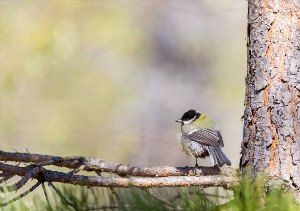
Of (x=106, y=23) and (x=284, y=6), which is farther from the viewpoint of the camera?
(x=106, y=23)

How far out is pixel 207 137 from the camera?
4547 mm

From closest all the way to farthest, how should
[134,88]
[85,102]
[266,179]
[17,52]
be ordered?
[266,179] → [17,52] → [85,102] → [134,88]

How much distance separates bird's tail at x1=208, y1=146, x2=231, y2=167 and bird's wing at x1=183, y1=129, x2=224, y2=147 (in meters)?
0.07

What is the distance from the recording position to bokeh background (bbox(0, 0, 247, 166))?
891 cm

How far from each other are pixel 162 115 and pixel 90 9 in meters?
1.88

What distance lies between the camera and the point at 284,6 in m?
3.20

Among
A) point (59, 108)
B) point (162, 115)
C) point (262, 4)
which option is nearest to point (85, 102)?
point (59, 108)

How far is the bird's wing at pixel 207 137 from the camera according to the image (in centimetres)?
451

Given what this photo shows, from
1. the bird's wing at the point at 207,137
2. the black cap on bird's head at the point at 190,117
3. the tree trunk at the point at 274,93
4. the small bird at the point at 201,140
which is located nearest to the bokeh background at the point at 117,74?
the black cap on bird's head at the point at 190,117

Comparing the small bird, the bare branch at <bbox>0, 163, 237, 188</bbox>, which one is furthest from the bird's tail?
the bare branch at <bbox>0, 163, 237, 188</bbox>

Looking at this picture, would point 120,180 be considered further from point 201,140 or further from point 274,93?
point 201,140

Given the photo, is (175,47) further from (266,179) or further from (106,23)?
(266,179)

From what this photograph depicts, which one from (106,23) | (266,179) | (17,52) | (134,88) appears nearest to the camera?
(266,179)

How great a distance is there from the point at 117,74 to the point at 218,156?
7100 millimetres
